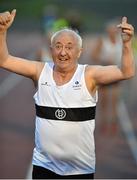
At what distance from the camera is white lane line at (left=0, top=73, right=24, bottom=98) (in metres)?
17.2

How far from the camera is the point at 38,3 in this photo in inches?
1395

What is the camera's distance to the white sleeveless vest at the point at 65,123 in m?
5.01

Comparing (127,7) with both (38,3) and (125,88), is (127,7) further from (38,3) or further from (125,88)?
(125,88)

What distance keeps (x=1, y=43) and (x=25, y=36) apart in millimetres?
30163

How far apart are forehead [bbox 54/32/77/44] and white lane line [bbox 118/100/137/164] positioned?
467 centimetres

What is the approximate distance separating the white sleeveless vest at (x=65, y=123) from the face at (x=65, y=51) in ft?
0.43

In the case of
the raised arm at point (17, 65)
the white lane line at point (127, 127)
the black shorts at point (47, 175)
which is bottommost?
the black shorts at point (47, 175)

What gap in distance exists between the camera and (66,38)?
5070 mm

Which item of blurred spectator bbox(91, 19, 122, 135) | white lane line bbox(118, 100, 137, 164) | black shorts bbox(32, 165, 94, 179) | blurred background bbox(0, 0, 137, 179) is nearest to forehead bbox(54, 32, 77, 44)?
black shorts bbox(32, 165, 94, 179)

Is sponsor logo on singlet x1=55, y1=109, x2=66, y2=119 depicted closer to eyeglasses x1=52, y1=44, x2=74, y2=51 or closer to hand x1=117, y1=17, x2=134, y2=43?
eyeglasses x1=52, y1=44, x2=74, y2=51

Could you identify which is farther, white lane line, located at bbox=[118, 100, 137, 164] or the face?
white lane line, located at bbox=[118, 100, 137, 164]

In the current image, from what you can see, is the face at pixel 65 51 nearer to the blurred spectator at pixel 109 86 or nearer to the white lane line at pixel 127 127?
the white lane line at pixel 127 127

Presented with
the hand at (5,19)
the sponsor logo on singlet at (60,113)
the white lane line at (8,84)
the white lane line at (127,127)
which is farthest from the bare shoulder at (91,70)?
the white lane line at (8,84)

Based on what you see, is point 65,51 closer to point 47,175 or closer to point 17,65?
point 17,65
